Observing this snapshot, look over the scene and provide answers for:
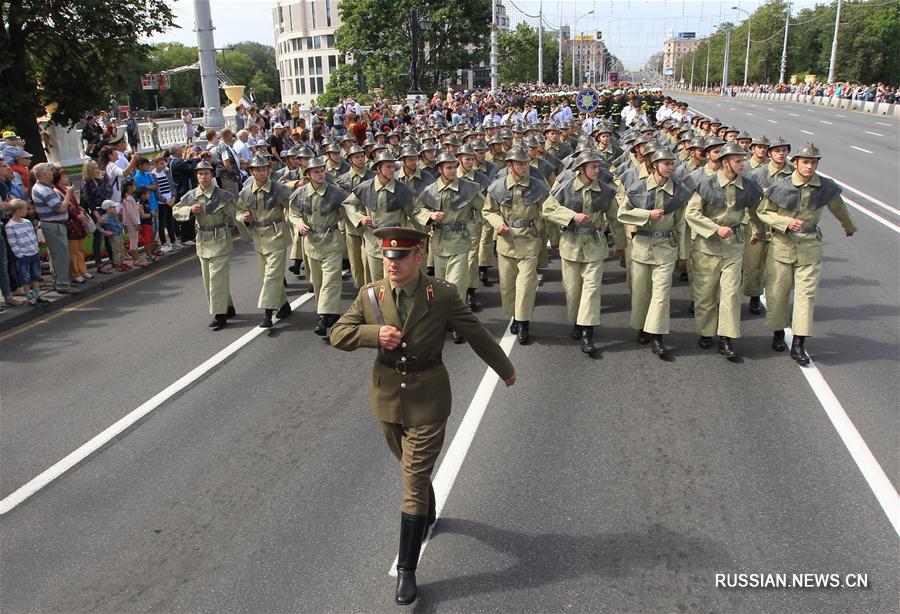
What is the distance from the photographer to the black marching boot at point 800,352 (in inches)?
311

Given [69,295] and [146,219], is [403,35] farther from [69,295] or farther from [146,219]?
[69,295]

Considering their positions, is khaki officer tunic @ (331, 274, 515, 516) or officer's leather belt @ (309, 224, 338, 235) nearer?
khaki officer tunic @ (331, 274, 515, 516)

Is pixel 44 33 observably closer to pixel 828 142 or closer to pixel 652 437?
pixel 652 437

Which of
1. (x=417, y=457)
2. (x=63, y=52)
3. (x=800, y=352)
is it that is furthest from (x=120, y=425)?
(x=63, y=52)

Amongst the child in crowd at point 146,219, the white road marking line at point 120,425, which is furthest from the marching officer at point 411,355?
the child in crowd at point 146,219

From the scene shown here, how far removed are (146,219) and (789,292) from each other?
10.5 metres

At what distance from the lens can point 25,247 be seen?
10.2 meters

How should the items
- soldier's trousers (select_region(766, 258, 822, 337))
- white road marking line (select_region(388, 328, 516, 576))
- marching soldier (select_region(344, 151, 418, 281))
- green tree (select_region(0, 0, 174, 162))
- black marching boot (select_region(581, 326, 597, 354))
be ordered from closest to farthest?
white road marking line (select_region(388, 328, 516, 576)) → soldier's trousers (select_region(766, 258, 822, 337)) → black marching boot (select_region(581, 326, 597, 354)) → marching soldier (select_region(344, 151, 418, 281)) → green tree (select_region(0, 0, 174, 162))

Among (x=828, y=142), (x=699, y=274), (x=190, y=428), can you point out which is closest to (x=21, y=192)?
(x=190, y=428)

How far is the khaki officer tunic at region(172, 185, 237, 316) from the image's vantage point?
962cm

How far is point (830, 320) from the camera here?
30.7 ft

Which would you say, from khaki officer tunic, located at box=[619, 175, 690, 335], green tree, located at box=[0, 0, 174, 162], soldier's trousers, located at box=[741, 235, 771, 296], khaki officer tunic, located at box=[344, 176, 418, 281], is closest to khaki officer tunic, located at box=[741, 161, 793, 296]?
soldier's trousers, located at box=[741, 235, 771, 296]

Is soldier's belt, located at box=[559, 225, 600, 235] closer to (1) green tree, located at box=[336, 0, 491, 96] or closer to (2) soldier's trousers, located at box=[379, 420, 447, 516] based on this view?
(2) soldier's trousers, located at box=[379, 420, 447, 516]

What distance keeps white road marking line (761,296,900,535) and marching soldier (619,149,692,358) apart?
4.95ft
